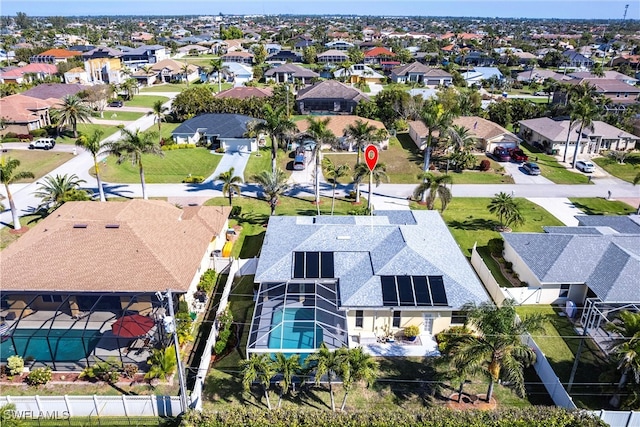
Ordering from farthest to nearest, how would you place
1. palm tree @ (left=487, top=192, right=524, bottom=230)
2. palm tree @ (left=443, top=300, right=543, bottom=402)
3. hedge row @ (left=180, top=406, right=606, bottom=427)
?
palm tree @ (left=487, top=192, right=524, bottom=230)
palm tree @ (left=443, top=300, right=543, bottom=402)
hedge row @ (left=180, top=406, right=606, bottom=427)

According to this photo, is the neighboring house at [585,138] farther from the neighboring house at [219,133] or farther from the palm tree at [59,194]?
the palm tree at [59,194]

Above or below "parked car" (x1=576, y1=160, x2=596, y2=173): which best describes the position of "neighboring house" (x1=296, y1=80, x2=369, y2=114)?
above

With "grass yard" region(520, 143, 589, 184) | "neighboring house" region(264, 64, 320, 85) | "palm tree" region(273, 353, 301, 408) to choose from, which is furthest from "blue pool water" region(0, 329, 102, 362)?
"neighboring house" region(264, 64, 320, 85)

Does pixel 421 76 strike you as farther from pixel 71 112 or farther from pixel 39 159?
pixel 39 159

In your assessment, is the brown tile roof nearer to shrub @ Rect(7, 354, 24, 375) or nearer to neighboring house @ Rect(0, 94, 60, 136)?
shrub @ Rect(7, 354, 24, 375)

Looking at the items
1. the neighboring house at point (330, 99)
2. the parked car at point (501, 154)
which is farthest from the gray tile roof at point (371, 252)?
the neighboring house at point (330, 99)

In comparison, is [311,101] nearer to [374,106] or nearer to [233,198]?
[374,106]

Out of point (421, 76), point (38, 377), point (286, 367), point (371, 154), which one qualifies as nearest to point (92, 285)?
point (38, 377)
